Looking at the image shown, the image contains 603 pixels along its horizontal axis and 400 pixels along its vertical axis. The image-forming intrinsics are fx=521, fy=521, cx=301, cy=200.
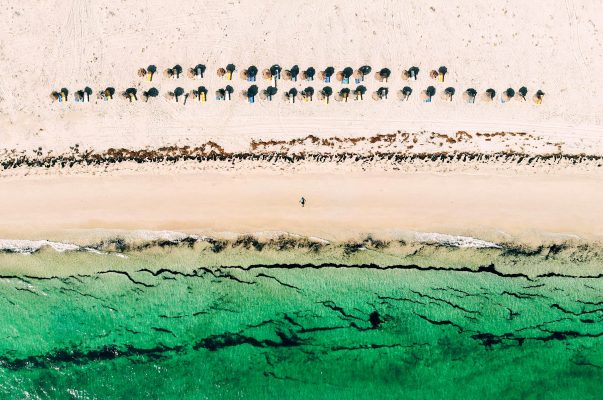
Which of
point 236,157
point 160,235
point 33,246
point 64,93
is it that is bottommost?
point 33,246

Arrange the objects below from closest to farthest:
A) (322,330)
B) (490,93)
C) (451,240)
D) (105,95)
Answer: (490,93)
(105,95)
(451,240)
(322,330)

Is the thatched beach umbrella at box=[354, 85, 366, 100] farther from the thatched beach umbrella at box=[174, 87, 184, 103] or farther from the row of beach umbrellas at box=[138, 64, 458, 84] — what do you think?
the thatched beach umbrella at box=[174, 87, 184, 103]

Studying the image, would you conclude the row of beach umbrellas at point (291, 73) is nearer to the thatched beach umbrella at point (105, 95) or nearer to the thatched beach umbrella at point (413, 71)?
the thatched beach umbrella at point (413, 71)

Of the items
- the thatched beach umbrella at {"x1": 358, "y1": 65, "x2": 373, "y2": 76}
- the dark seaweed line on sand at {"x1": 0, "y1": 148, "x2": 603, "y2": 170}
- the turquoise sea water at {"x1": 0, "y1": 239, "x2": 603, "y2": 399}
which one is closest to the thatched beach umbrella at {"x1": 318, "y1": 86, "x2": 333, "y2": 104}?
the thatched beach umbrella at {"x1": 358, "y1": 65, "x2": 373, "y2": 76}

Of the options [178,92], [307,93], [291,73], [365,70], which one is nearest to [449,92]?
[365,70]

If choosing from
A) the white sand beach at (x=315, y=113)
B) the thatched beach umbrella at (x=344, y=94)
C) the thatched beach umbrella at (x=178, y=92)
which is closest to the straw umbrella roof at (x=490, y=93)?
the white sand beach at (x=315, y=113)

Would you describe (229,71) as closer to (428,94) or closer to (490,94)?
(428,94)

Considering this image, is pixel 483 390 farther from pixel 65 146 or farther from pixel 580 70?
pixel 65 146
